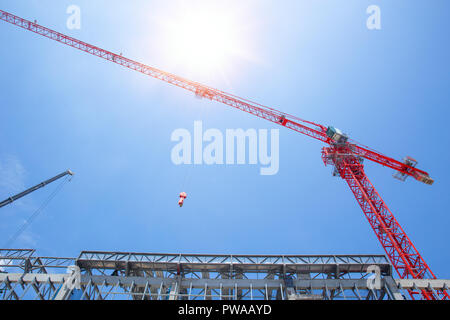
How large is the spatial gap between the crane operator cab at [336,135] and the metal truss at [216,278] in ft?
94.3

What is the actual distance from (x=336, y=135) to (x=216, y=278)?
37.3 metres

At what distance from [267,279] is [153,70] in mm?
48683

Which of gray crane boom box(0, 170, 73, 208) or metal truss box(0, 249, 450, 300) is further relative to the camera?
gray crane boom box(0, 170, 73, 208)

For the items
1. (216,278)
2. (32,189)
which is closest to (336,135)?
(216,278)

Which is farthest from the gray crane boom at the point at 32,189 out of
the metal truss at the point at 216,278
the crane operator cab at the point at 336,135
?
the crane operator cab at the point at 336,135

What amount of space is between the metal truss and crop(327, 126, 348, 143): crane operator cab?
94.3 feet

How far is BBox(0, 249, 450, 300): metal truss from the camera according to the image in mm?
28156

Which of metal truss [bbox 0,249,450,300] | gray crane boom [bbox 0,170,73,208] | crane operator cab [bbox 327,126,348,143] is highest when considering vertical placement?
crane operator cab [bbox 327,126,348,143]

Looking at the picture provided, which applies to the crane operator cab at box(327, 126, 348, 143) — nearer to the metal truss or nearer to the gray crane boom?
the metal truss

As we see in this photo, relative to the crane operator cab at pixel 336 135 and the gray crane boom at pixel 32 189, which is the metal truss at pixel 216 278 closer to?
the gray crane boom at pixel 32 189

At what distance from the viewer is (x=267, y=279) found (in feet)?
95.0

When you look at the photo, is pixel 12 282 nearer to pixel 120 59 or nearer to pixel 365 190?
pixel 120 59

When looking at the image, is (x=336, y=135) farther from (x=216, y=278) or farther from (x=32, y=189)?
(x=32, y=189)

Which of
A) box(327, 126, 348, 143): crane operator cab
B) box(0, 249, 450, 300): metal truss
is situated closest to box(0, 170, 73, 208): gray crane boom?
box(0, 249, 450, 300): metal truss
